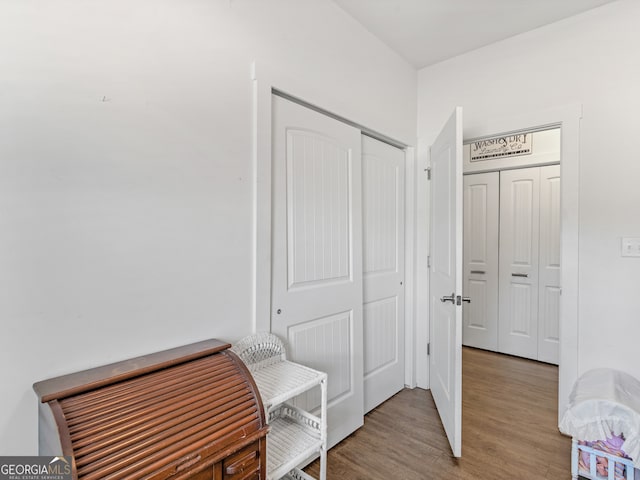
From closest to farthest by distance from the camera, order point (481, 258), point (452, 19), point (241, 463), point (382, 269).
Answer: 1. point (241, 463)
2. point (452, 19)
3. point (382, 269)
4. point (481, 258)

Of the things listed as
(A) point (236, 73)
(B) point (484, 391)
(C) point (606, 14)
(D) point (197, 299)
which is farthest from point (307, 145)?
(B) point (484, 391)

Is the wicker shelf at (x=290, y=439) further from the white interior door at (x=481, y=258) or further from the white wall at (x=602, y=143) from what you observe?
the white interior door at (x=481, y=258)

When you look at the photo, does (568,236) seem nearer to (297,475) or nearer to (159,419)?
(297,475)

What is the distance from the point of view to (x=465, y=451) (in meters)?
1.95

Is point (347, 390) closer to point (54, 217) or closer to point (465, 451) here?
point (465, 451)

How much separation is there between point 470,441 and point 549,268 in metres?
2.08

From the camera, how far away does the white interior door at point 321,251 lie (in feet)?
5.51

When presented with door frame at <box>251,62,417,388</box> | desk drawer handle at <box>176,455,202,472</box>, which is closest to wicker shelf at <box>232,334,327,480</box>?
door frame at <box>251,62,417,388</box>

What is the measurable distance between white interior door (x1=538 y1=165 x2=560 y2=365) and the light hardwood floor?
0.57 m

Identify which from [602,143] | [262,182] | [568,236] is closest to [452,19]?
[602,143]

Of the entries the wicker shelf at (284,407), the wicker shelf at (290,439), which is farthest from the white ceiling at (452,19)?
the wicker shelf at (290,439)

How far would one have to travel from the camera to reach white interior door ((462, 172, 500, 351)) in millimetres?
3650

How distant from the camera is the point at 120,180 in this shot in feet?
3.66

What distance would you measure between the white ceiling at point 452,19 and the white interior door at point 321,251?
714 millimetres
